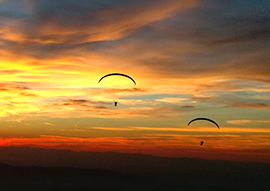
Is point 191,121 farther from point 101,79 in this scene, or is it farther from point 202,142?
point 101,79

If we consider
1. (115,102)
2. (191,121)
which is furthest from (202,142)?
(115,102)

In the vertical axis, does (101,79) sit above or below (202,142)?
above

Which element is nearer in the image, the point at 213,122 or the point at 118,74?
the point at 118,74

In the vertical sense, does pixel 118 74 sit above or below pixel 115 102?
above

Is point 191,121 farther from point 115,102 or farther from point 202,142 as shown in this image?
point 115,102

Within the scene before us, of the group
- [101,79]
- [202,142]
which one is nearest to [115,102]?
[101,79]

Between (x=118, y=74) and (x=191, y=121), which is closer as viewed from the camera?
(x=118, y=74)

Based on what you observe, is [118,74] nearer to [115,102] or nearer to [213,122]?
[115,102]

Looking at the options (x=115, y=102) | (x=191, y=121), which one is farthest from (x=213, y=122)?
(x=115, y=102)
